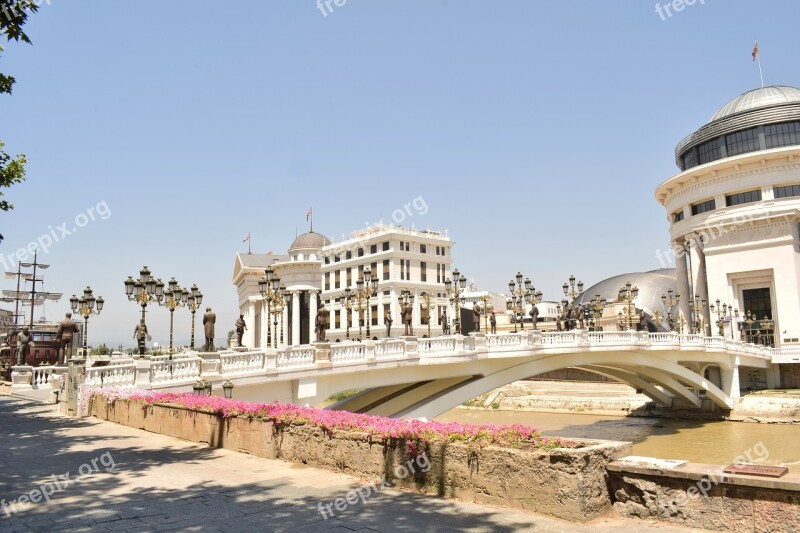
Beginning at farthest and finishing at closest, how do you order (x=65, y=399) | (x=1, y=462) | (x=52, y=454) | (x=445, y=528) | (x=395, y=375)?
1. (x=395, y=375)
2. (x=65, y=399)
3. (x=52, y=454)
4. (x=1, y=462)
5. (x=445, y=528)

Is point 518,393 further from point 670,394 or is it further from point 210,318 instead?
point 210,318

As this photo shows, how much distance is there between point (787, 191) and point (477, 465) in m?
65.3

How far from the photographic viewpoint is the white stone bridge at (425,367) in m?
20.0

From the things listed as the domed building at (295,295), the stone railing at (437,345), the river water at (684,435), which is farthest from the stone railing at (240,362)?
the domed building at (295,295)

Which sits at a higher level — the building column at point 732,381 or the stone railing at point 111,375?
the stone railing at point 111,375

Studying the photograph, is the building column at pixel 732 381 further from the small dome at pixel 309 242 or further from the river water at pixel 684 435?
the small dome at pixel 309 242

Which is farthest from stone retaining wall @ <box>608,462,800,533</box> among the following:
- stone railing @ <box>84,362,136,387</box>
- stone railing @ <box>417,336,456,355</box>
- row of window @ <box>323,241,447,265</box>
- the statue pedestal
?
row of window @ <box>323,241,447,265</box>

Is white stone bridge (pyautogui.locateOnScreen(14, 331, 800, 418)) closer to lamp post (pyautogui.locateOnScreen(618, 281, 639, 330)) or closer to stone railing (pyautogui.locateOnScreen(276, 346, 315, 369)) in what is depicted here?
stone railing (pyautogui.locateOnScreen(276, 346, 315, 369))

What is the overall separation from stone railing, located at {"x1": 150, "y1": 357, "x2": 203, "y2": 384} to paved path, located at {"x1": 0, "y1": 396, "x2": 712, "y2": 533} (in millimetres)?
5958

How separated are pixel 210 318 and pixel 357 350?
6161 mm

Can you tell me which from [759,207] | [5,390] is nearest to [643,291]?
[759,207]

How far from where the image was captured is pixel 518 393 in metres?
63.4

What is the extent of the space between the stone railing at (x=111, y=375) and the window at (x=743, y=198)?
2465 inches

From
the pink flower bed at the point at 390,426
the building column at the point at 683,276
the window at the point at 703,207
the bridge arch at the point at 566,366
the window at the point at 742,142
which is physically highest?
the window at the point at 742,142
